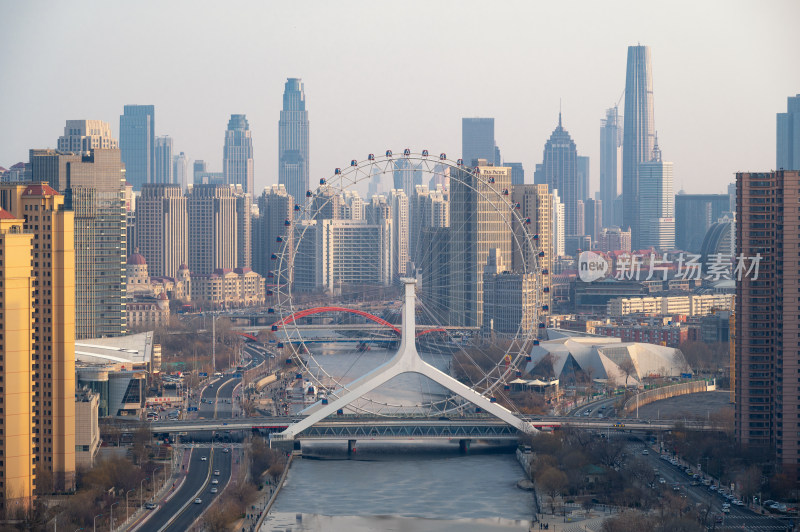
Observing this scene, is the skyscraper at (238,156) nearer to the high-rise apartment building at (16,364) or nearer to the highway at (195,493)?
the highway at (195,493)

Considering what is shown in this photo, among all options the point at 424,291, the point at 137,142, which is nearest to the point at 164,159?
the point at 137,142

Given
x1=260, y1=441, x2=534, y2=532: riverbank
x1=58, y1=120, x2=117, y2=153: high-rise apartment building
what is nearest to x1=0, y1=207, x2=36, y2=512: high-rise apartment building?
x1=260, y1=441, x2=534, y2=532: riverbank

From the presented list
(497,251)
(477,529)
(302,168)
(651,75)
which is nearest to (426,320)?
(497,251)

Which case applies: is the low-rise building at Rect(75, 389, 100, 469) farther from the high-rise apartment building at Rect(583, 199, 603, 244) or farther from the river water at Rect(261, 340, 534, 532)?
the high-rise apartment building at Rect(583, 199, 603, 244)

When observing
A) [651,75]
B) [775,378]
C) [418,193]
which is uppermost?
[651,75]

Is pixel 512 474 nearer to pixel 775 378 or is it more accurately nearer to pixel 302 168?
pixel 775 378

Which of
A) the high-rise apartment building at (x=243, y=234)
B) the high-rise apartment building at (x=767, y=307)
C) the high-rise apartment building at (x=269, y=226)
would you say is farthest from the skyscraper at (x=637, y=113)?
the high-rise apartment building at (x=767, y=307)

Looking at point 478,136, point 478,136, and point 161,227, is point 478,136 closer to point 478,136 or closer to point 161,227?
point 478,136

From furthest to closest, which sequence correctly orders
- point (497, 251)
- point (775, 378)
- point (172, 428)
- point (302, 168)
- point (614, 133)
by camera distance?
point (614, 133) < point (302, 168) < point (497, 251) < point (172, 428) < point (775, 378)
